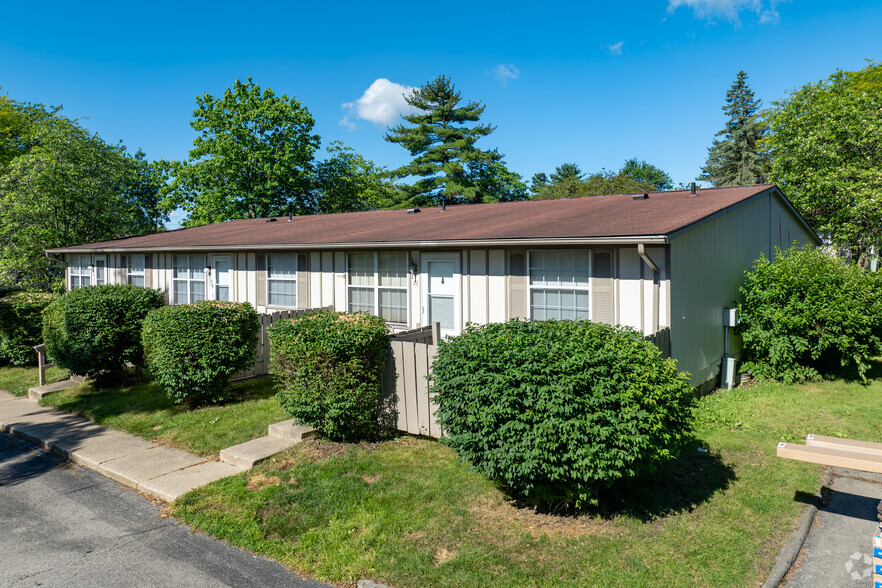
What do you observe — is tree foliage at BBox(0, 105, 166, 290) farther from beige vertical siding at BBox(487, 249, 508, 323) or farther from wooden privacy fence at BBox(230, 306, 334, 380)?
beige vertical siding at BBox(487, 249, 508, 323)

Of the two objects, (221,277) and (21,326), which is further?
(221,277)

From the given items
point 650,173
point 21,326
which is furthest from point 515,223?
point 650,173

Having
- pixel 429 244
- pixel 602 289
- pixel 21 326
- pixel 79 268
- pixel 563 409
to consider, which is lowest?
pixel 563 409

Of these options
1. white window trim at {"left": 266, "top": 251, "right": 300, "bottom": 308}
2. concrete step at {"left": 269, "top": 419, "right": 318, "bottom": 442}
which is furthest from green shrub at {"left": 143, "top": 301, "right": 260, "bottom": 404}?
white window trim at {"left": 266, "top": 251, "right": 300, "bottom": 308}

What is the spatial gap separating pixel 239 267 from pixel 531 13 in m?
15.4

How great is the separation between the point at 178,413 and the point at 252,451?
273cm

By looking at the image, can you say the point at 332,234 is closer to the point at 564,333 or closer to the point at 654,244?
the point at 654,244

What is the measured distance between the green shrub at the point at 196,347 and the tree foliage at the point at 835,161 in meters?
20.2

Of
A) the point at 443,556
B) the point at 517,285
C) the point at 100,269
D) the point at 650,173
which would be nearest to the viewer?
the point at 443,556

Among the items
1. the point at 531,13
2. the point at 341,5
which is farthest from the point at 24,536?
the point at 531,13

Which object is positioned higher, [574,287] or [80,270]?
[80,270]

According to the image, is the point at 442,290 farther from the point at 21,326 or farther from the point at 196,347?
the point at 21,326

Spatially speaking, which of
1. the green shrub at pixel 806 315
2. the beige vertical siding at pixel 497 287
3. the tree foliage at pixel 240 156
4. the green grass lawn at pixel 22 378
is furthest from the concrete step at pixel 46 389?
the tree foliage at pixel 240 156

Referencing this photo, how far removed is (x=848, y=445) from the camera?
4754mm
